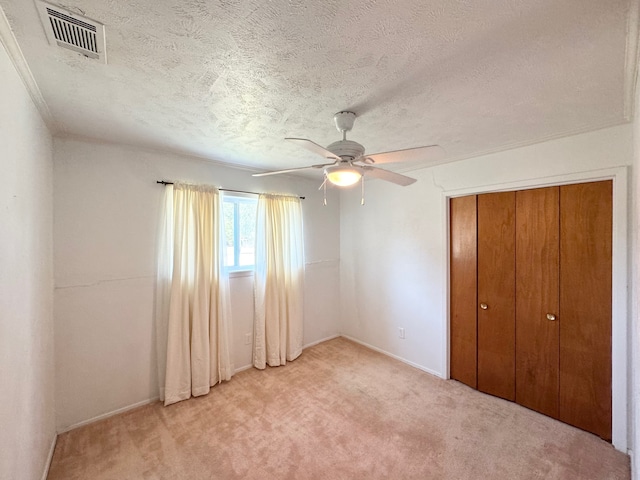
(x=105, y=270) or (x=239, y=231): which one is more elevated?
(x=239, y=231)

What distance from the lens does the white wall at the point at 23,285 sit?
3.75ft

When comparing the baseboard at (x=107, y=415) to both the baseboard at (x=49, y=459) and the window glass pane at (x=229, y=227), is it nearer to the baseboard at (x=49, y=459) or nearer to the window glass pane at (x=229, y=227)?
the baseboard at (x=49, y=459)

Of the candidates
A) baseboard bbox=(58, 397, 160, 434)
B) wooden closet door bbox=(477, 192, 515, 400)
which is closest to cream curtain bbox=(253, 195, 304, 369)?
baseboard bbox=(58, 397, 160, 434)

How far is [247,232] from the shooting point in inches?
130

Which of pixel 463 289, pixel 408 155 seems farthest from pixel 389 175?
pixel 463 289

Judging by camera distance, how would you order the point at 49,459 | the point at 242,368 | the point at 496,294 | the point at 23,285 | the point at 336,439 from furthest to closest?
the point at 242,368 < the point at 496,294 < the point at 336,439 < the point at 49,459 < the point at 23,285

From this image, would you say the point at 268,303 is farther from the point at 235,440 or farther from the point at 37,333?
the point at 37,333

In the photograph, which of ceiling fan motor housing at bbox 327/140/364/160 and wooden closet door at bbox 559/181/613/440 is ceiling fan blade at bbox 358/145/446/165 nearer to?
ceiling fan motor housing at bbox 327/140/364/160

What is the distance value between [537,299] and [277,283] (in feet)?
8.68

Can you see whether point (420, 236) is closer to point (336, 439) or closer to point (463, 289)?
point (463, 289)

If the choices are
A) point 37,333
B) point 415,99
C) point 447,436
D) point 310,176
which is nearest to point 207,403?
point 37,333

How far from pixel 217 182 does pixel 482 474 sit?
132 inches

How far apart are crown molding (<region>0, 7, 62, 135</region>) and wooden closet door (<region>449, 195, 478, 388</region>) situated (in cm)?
332

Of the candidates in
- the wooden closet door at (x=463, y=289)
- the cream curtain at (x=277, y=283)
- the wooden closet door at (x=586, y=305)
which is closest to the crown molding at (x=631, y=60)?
the wooden closet door at (x=586, y=305)
